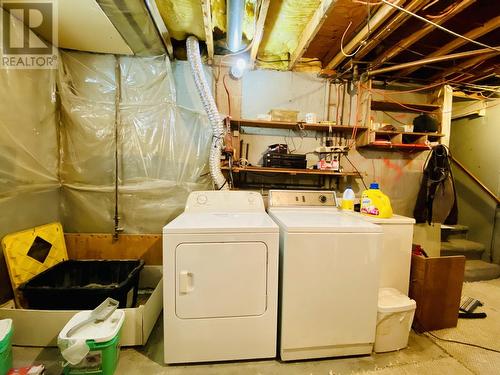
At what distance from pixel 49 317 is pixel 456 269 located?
305 centimetres

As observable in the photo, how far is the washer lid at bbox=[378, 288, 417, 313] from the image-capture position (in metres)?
1.60

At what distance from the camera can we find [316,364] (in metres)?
1.54

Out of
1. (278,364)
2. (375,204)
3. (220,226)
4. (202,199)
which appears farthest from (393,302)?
(202,199)

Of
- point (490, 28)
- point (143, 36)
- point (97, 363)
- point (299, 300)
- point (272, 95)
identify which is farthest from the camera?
point (272, 95)

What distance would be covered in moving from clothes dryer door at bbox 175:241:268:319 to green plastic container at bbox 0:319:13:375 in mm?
918

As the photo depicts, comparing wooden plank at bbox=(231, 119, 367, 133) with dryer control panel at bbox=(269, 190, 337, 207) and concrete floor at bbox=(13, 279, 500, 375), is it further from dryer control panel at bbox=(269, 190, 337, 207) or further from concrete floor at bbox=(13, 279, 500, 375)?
concrete floor at bbox=(13, 279, 500, 375)

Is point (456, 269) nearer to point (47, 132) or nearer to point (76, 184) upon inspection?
point (76, 184)

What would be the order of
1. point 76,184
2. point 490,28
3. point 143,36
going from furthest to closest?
1. point 76,184
2. point 143,36
3. point 490,28

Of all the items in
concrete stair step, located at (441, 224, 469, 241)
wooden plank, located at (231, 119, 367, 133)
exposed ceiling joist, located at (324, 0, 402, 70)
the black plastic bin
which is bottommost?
the black plastic bin

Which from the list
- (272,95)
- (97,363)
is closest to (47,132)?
(97,363)

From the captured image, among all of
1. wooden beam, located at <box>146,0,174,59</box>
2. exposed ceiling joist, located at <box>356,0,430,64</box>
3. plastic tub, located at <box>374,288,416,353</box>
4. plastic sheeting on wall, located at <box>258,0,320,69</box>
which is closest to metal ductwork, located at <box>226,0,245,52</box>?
plastic sheeting on wall, located at <box>258,0,320,69</box>

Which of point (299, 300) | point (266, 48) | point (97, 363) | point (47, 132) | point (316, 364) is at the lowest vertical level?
Result: point (316, 364)

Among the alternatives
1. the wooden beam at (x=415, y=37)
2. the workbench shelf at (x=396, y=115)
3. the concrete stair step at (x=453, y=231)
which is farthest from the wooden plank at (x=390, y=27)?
the concrete stair step at (x=453, y=231)

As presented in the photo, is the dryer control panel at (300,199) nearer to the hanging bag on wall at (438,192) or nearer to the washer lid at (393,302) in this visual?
the washer lid at (393,302)
